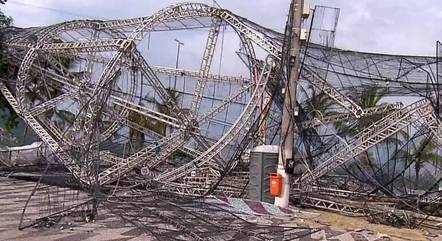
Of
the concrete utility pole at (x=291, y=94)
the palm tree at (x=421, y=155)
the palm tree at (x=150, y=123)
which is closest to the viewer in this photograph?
the concrete utility pole at (x=291, y=94)

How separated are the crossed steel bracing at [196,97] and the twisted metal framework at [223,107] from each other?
0.04m

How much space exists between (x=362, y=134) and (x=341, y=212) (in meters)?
2.81

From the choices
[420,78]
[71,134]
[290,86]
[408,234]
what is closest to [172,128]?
[71,134]

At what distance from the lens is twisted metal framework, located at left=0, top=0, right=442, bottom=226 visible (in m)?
16.9

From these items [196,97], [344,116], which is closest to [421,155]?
[344,116]

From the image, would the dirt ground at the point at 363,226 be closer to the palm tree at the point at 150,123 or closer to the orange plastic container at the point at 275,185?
the orange plastic container at the point at 275,185

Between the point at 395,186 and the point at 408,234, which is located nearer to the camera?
the point at 408,234

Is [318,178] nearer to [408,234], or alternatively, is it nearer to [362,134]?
[362,134]

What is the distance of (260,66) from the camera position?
1978 centimetres

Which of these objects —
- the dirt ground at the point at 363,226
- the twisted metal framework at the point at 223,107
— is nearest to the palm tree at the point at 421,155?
the twisted metal framework at the point at 223,107

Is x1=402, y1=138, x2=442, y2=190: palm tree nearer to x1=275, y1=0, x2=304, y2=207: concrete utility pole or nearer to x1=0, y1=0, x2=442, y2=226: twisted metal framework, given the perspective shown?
x1=0, y1=0, x2=442, y2=226: twisted metal framework

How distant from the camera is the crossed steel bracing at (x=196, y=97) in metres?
16.9

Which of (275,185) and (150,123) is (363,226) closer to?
(275,185)

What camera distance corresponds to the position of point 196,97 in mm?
20875
